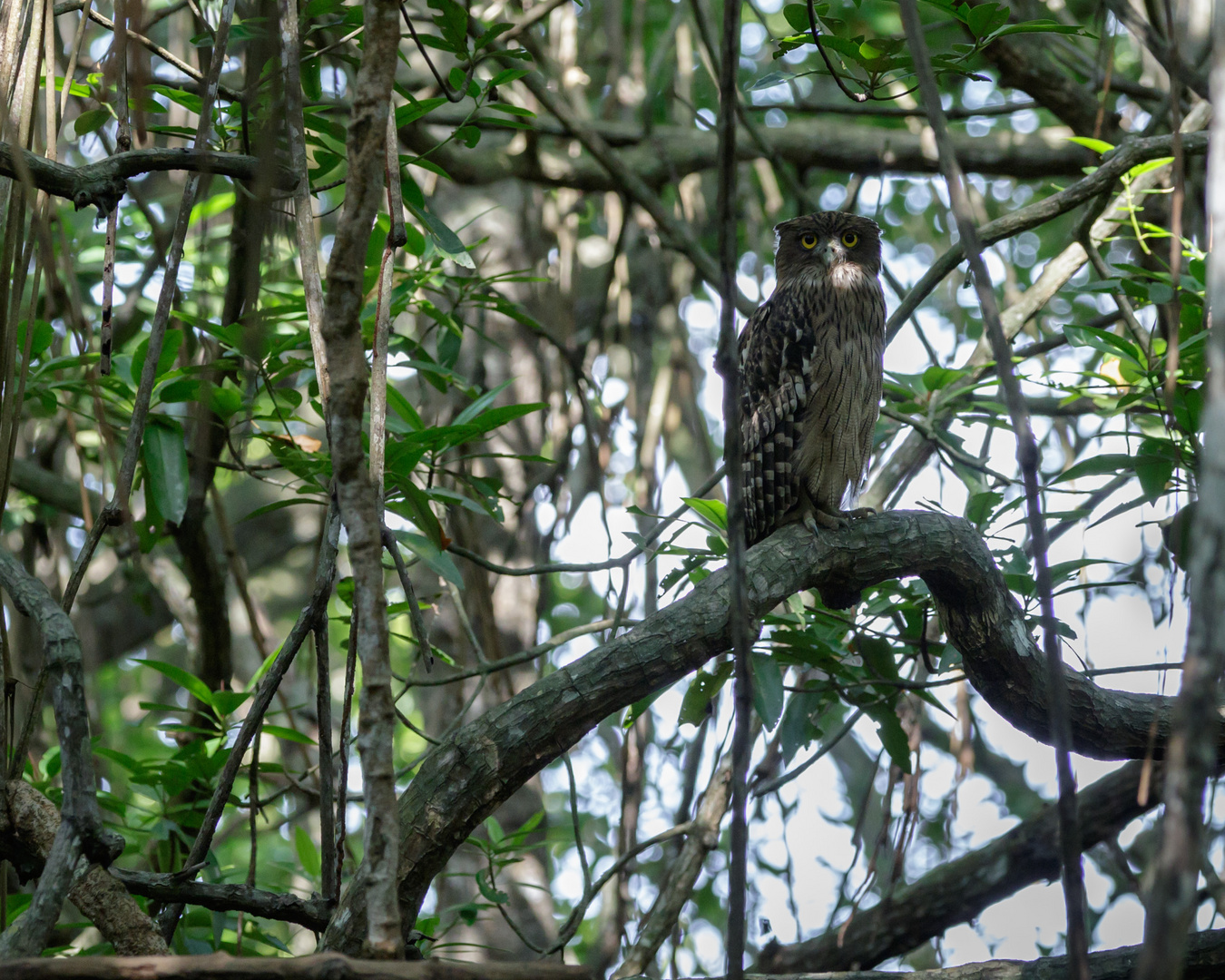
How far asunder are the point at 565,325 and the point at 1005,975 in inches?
119

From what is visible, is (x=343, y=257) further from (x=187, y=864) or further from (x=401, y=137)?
(x=401, y=137)

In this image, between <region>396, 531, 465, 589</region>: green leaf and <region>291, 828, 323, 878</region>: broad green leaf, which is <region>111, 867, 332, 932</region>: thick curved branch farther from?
<region>291, 828, 323, 878</region>: broad green leaf

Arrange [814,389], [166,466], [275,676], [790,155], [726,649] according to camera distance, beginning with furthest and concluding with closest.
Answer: [790,155]
[814,389]
[166,466]
[726,649]
[275,676]

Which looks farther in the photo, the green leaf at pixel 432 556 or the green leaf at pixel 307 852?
the green leaf at pixel 307 852

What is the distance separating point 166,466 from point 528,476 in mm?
2544

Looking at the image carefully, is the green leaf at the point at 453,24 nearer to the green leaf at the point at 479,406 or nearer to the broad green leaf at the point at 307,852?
the green leaf at the point at 479,406

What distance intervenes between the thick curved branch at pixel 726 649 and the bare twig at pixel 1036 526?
807 mm

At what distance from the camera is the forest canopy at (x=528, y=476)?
49.2 inches

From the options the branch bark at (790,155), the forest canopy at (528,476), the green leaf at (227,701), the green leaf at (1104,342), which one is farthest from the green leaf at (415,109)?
the branch bark at (790,155)

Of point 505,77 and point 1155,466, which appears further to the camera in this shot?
point 1155,466

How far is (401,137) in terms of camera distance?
3.51 meters

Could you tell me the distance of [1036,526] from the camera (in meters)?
1.04

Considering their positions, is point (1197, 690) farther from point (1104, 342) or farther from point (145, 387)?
point (1104, 342)

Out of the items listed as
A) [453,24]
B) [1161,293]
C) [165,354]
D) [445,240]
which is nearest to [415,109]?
[453,24]
